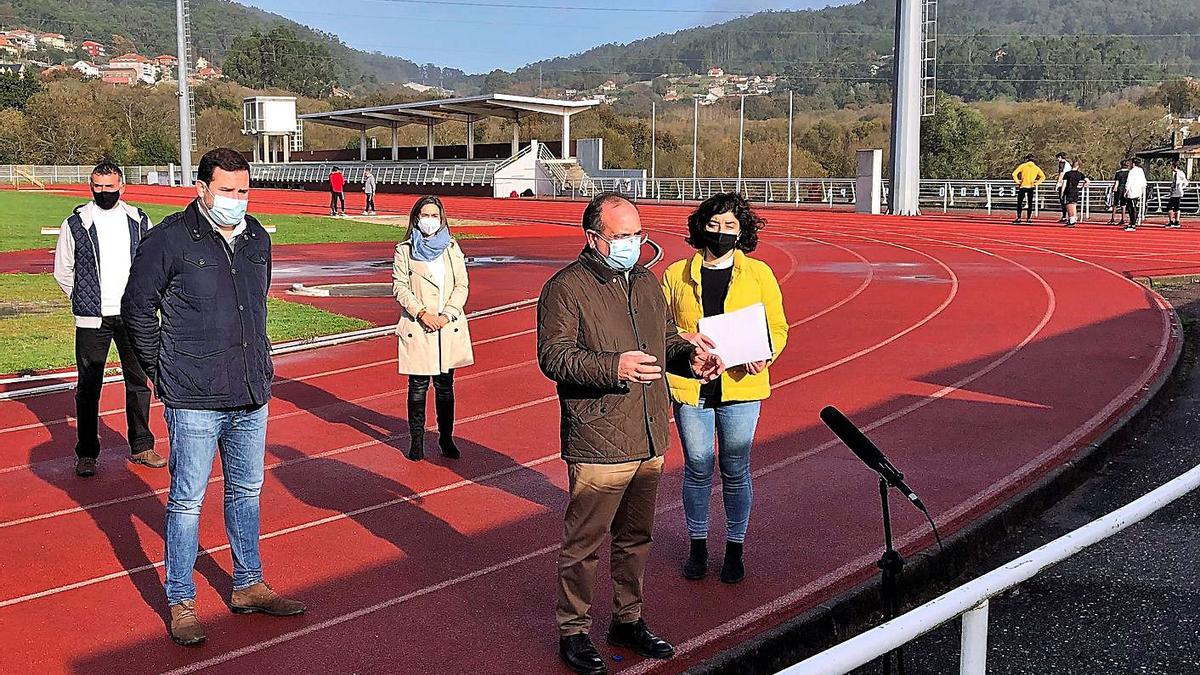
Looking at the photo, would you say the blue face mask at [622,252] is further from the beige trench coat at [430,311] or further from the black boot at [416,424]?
the black boot at [416,424]

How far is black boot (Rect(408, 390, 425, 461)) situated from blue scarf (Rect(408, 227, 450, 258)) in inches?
35.6

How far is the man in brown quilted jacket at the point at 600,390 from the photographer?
14.6 feet

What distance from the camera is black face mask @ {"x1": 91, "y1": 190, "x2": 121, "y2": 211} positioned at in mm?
7285

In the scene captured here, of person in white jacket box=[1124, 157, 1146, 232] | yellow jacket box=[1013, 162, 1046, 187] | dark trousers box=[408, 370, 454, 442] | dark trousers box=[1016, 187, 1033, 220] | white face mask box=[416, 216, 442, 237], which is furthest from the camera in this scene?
dark trousers box=[1016, 187, 1033, 220]

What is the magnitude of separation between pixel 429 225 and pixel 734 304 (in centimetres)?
297

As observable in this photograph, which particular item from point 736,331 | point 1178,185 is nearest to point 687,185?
point 1178,185

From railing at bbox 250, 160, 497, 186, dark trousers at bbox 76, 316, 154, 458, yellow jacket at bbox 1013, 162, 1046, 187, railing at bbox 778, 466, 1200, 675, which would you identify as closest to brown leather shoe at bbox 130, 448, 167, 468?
dark trousers at bbox 76, 316, 154, 458

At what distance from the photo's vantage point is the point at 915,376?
10.8m

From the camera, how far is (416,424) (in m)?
7.96

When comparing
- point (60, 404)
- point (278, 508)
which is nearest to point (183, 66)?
point (60, 404)

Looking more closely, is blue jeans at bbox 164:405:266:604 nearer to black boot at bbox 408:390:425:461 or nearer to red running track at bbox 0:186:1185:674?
red running track at bbox 0:186:1185:674

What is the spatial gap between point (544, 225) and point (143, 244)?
29.0 m

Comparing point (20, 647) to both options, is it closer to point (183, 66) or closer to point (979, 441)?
point (979, 441)

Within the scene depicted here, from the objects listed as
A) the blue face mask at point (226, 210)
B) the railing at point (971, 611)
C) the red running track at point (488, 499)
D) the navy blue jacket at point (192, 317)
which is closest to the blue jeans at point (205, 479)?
the navy blue jacket at point (192, 317)
